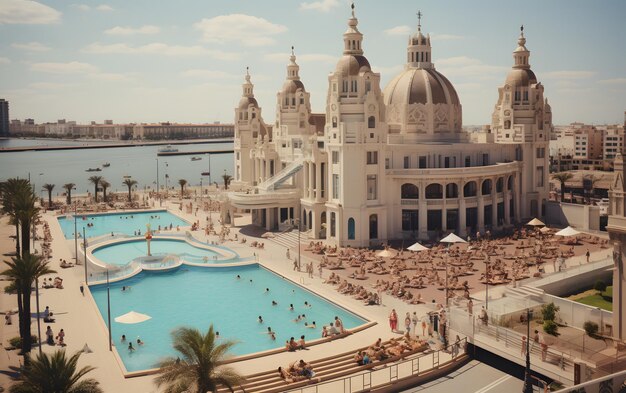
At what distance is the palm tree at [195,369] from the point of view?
21.1 m

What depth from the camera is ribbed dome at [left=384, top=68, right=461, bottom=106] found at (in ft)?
214

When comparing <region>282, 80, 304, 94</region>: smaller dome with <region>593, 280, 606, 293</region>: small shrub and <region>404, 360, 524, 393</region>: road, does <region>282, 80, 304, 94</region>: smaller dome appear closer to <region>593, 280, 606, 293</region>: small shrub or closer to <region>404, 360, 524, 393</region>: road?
<region>593, 280, 606, 293</region>: small shrub

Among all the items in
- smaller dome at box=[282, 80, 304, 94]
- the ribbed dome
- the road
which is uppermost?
smaller dome at box=[282, 80, 304, 94]

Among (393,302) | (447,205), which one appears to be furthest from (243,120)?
(393,302)

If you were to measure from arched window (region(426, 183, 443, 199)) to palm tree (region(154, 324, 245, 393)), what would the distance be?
133 feet

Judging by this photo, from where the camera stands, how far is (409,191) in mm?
59375

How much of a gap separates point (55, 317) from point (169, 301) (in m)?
7.53

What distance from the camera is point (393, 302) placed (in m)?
38.6

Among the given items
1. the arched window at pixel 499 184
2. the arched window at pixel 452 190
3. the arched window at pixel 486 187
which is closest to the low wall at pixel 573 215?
the arched window at pixel 499 184

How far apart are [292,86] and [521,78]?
2767 cm

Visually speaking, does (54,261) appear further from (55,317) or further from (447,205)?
(447,205)

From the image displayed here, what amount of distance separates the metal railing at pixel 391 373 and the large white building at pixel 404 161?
1019 inches

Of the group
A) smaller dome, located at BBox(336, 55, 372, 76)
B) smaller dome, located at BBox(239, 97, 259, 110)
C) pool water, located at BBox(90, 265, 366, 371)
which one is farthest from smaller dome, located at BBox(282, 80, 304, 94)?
pool water, located at BBox(90, 265, 366, 371)

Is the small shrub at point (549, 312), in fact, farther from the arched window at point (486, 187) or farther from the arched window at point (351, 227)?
the arched window at point (486, 187)
